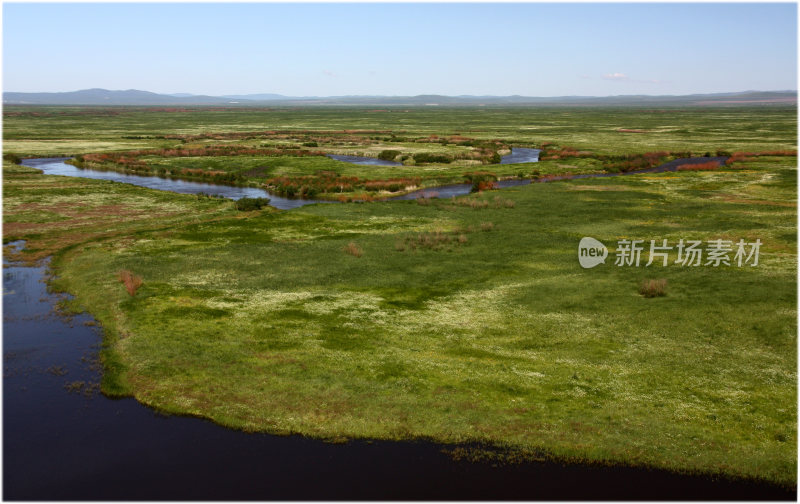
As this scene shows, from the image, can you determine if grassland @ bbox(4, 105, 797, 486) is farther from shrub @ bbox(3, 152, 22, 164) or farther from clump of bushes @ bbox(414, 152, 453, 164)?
shrub @ bbox(3, 152, 22, 164)

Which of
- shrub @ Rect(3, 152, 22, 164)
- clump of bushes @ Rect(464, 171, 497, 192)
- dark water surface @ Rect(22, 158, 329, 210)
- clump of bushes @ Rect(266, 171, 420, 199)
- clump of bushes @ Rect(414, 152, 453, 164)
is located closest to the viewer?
dark water surface @ Rect(22, 158, 329, 210)

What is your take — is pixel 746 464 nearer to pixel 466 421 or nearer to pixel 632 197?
pixel 466 421

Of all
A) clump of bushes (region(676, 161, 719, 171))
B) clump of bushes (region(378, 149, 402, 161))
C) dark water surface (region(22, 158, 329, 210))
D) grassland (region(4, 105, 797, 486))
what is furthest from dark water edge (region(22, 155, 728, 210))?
clump of bushes (region(378, 149, 402, 161))

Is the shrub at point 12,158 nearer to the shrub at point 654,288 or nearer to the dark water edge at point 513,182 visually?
the dark water edge at point 513,182

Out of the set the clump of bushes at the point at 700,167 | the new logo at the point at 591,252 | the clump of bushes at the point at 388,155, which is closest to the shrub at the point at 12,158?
the clump of bushes at the point at 388,155

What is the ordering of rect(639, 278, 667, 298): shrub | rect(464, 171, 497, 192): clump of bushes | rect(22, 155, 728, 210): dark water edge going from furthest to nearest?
rect(464, 171, 497, 192): clump of bushes < rect(22, 155, 728, 210): dark water edge < rect(639, 278, 667, 298): shrub
